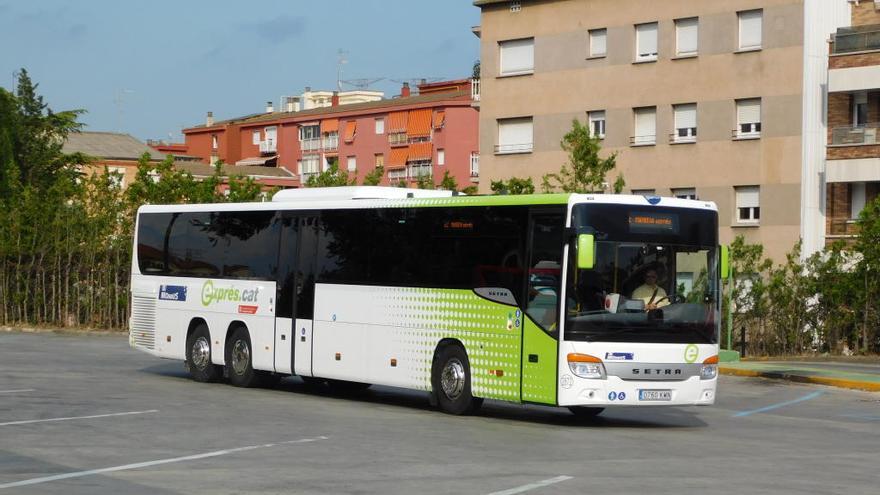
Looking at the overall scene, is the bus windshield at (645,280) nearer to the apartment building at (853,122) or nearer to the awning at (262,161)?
the apartment building at (853,122)

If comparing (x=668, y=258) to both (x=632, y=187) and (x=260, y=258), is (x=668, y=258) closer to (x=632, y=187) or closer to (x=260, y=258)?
(x=260, y=258)

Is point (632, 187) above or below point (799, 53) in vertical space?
below

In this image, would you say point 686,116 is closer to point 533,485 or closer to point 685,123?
point 685,123

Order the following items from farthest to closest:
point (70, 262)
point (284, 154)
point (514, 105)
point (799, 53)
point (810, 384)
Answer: point (284, 154) < point (514, 105) < point (799, 53) < point (70, 262) < point (810, 384)

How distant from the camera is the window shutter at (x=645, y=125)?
5572 cm

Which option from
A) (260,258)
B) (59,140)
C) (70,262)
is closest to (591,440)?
(260,258)

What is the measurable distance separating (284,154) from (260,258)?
8793cm

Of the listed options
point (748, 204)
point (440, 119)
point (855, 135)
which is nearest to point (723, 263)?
point (855, 135)

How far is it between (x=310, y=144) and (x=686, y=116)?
5533 centimetres

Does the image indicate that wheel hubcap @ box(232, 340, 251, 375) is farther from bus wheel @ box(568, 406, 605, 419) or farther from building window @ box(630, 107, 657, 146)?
building window @ box(630, 107, 657, 146)

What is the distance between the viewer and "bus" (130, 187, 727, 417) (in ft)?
58.6

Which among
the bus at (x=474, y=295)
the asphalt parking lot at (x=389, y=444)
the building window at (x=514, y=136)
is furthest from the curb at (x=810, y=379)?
the building window at (x=514, y=136)

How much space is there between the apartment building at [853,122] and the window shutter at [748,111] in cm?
291

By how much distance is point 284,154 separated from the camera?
364 ft
